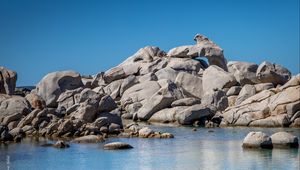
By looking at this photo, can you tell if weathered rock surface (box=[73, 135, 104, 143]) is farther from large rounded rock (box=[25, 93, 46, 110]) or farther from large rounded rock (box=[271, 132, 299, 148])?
large rounded rock (box=[25, 93, 46, 110])

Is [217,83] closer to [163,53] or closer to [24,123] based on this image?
[163,53]

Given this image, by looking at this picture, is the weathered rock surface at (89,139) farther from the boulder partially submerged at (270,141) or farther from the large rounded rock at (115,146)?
the boulder partially submerged at (270,141)

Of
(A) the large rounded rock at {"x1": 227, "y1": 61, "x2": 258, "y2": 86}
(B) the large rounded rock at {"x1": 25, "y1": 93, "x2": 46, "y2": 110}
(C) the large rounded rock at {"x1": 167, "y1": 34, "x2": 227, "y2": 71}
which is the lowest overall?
(B) the large rounded rock at {"x1": 25, "y1": 93, "x2": 46, "y2": 110}

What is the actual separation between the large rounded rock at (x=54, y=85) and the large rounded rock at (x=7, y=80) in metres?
5.82

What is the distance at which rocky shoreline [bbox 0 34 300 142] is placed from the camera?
154 feet

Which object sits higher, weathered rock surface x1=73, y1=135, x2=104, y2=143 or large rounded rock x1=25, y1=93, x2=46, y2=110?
large rounded rock x1=25, y1=93, x2=46, y2=110

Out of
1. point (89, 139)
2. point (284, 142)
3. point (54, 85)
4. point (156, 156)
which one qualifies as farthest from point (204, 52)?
point (156, 156)

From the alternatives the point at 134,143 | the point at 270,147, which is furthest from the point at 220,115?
the point at 270,147

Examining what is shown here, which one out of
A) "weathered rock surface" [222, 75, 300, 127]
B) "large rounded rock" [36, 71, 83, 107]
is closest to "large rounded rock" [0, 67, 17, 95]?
"large rounded rock" [36, 71, 83, 107]

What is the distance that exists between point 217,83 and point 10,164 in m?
38.9

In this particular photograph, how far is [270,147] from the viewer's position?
3488 cm

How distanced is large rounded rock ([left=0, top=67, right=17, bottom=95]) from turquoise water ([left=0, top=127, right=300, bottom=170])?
66.8 feet

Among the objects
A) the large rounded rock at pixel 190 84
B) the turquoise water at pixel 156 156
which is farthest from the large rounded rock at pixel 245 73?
the turquoise water at pixel 156 156

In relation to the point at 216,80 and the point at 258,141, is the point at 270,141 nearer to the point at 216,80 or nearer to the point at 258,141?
the point at 258,141
